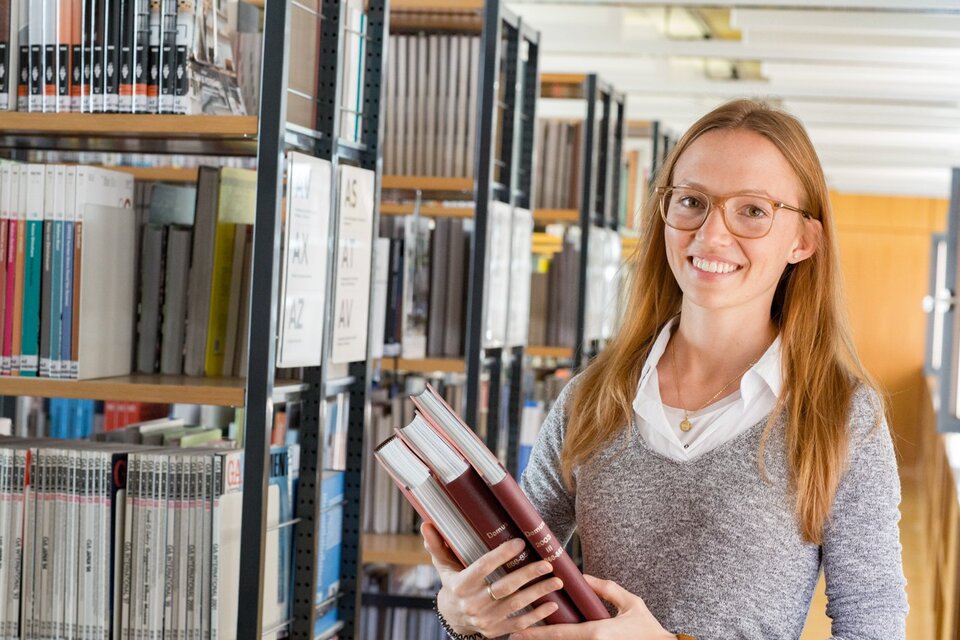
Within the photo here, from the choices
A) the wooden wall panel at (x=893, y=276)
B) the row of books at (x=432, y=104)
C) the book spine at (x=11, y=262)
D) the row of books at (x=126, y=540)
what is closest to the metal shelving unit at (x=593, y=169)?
the row of books at (x=432, y=104)

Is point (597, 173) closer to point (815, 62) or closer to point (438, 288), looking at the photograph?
point (815, 62)

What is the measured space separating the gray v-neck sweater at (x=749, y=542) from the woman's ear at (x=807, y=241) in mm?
189

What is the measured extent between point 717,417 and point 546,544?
311 mm

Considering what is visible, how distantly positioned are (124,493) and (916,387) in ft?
44.8

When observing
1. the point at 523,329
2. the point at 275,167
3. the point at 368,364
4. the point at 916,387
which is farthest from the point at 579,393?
the point at 916,387

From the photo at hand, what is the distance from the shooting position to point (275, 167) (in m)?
1.95

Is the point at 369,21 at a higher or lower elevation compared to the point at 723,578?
higher

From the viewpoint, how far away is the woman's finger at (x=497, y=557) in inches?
50.4

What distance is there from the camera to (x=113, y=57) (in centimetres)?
208

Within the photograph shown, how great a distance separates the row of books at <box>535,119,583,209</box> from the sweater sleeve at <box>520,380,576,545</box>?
3230 millimetres

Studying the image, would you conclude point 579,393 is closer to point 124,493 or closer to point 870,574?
point 870,574

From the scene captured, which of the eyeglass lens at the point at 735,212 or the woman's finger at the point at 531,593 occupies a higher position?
the eyeglass lens at the point at 735,212

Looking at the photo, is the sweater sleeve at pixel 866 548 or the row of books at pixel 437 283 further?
the row of books at pixel 437 283

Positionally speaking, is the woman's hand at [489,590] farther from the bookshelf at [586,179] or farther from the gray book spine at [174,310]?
the bookshelf at [586,179]
